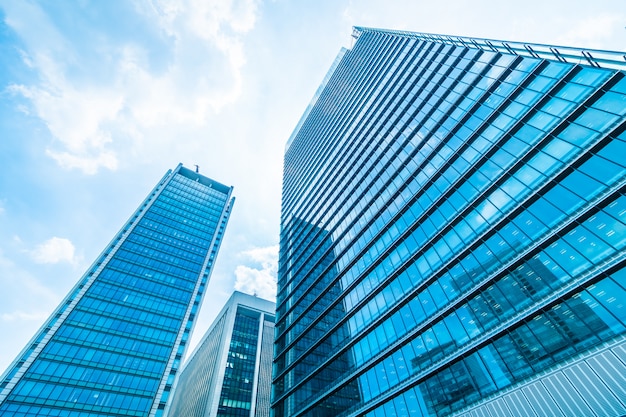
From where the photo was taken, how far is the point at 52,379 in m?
42.8

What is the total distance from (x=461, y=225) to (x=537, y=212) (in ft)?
20.4

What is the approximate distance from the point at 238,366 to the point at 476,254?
75.1 metres

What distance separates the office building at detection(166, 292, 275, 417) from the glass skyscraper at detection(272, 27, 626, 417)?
35.0 meters

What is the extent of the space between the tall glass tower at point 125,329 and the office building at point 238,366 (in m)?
24.6

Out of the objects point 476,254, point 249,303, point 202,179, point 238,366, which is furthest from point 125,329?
point 476,254

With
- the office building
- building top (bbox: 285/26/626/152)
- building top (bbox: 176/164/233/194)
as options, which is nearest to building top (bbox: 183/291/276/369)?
the office building

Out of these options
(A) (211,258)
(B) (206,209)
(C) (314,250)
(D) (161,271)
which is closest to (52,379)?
(D) (161,271)

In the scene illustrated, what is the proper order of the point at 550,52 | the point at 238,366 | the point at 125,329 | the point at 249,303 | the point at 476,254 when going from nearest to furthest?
the point at 476,254
the point at 550,52
the point at 125,329
the point at 238,366
the point at 249,303

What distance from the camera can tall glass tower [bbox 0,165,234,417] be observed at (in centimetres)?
4212

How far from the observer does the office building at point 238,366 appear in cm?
7188

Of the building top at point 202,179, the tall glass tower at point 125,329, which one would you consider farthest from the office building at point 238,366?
the building top at point 202,179

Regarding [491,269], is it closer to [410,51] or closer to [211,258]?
[410,51]

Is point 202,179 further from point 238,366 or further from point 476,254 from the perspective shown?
point 476,254

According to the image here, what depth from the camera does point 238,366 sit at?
79.9 meters
